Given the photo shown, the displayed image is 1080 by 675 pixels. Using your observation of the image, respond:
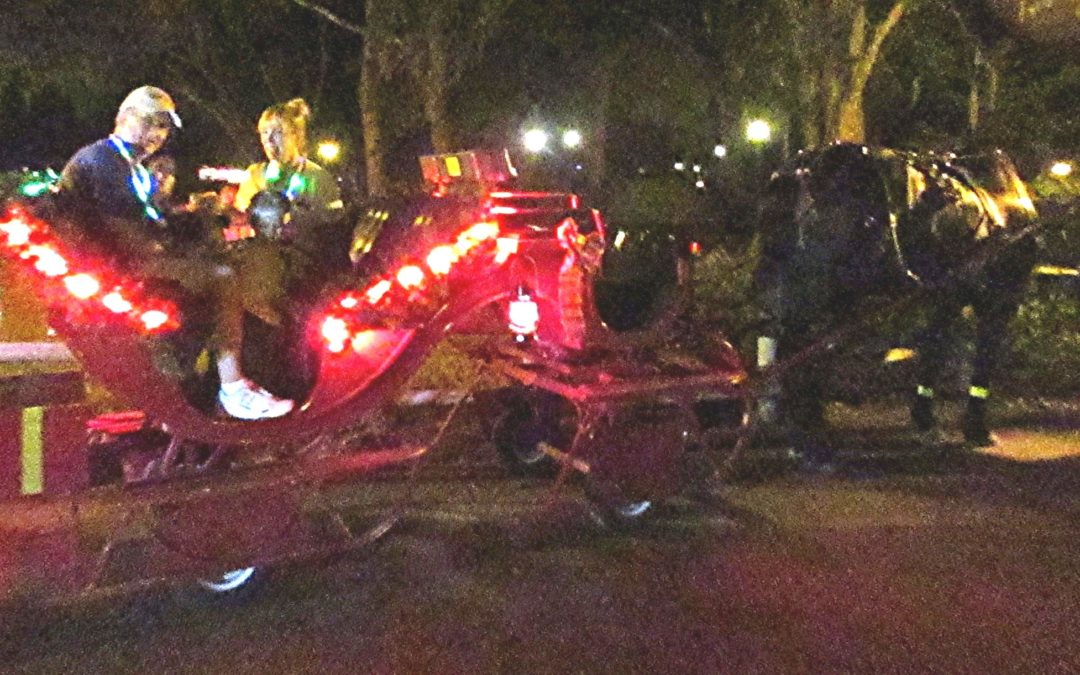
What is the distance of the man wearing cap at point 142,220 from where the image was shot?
195 inches

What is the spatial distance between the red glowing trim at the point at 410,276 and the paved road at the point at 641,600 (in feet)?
4.29

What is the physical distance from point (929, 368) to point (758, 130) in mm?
13678

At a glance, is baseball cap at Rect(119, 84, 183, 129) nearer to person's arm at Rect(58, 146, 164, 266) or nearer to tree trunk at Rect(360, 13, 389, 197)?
person's arm at Rect(58, 146, 164, 266)

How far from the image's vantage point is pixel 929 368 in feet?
29.7

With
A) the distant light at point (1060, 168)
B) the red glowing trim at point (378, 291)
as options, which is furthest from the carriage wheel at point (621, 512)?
the distant light at point (1060, 168)

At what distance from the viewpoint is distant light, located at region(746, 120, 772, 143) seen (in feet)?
72.7

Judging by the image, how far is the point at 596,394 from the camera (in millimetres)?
5973

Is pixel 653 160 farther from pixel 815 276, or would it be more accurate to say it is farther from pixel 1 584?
pixel 1 584

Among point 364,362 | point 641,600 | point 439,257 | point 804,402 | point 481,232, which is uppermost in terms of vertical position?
point 481,232

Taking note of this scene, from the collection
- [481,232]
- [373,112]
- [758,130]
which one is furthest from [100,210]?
[758,130]

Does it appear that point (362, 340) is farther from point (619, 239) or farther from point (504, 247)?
point (619, 239)

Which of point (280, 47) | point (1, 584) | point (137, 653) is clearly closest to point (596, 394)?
point (137, 653)

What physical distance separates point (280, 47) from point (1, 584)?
16.1m

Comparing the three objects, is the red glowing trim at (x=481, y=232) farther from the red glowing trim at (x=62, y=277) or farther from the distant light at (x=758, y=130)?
the distant light at (x=758, y=130)
